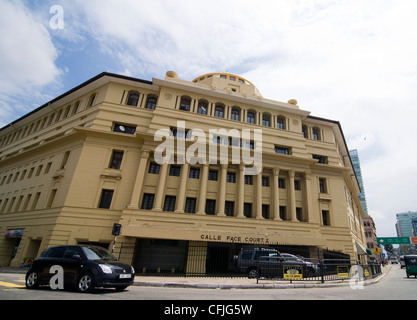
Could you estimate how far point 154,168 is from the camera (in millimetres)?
20812

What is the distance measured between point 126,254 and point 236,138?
15028 millimetres

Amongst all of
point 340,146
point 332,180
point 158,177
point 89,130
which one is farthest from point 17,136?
point 340,146

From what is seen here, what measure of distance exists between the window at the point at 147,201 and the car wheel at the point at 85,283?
41.7ft

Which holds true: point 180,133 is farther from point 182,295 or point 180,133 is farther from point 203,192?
point 182,295

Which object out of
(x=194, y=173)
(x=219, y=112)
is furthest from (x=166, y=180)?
(x=219, y=112)

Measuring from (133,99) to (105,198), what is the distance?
1138 centimetres

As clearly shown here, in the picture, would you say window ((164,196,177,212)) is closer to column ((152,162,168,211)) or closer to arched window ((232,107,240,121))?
column ((152,162,168,211))

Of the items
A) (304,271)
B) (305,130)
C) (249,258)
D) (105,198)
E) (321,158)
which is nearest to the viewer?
(304,271)

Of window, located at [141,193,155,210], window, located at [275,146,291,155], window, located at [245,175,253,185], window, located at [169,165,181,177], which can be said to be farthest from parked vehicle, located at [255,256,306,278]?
window, located at [275,146,291,155]

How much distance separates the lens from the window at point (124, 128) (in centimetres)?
2208

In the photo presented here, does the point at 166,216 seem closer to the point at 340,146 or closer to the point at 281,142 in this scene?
the point at 281,142

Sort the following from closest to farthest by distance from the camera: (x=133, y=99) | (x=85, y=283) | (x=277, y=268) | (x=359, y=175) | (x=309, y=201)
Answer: (x=85, y=283) → (x=277, y=268) → (x=309, y=201) → (x=133, y=99) → (x=359, y=175)

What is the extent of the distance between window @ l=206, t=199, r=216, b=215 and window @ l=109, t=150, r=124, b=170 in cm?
939

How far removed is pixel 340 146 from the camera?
31.7 meters
